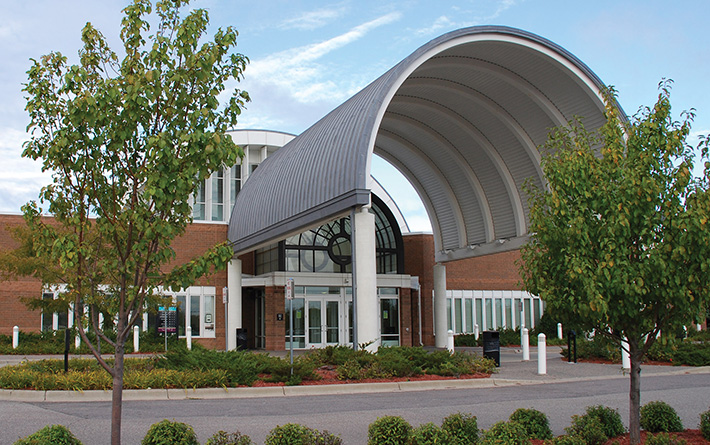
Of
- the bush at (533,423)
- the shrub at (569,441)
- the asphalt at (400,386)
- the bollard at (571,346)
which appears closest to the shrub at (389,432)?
the bush at (533,423)

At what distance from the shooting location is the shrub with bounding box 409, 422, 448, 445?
8.23m

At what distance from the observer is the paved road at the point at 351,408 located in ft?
35.2

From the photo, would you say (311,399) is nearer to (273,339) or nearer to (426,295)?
(273,339)

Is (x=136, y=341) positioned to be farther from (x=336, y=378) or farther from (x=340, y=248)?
(x=336, y=378)

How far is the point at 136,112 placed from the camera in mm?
7410

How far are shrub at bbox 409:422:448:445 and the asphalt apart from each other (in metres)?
4.96

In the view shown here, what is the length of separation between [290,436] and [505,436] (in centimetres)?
252

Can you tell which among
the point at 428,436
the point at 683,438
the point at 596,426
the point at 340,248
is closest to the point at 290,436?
the point at 428,436

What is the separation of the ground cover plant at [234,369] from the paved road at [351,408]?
841 millimetres

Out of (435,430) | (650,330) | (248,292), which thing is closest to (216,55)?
(435,430)

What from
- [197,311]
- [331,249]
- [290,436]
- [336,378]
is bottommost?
[336,378]

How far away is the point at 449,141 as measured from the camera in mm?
32500

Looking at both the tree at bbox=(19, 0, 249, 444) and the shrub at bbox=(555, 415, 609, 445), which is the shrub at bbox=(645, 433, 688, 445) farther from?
the tree at bbox=(19, 0, 249, 444)

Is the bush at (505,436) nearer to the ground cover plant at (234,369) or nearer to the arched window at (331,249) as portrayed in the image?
the ground cover plant at (234,369)
